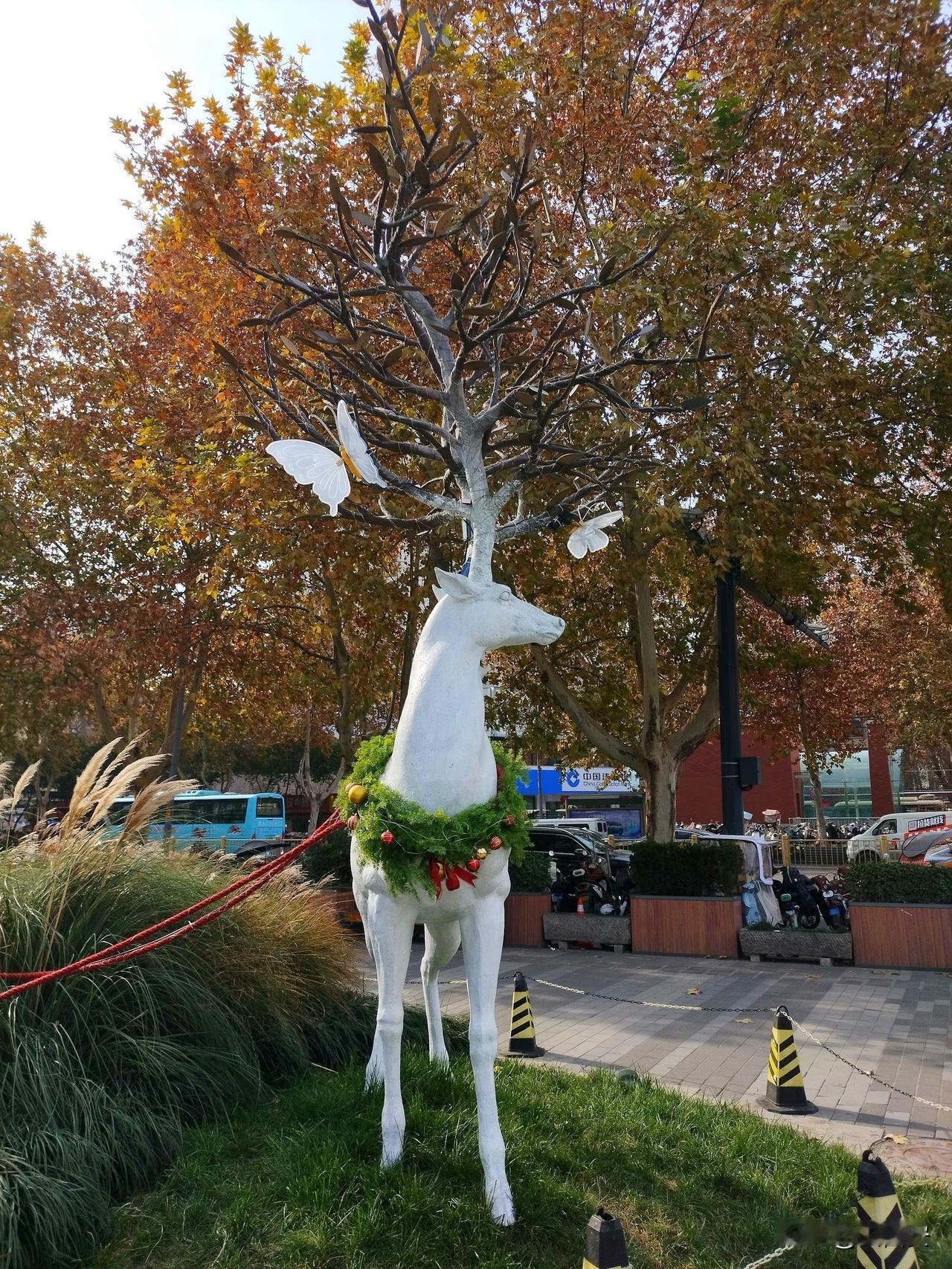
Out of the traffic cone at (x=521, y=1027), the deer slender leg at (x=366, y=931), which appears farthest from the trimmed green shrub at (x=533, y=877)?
the deer slender leg at (x=366, y=931)

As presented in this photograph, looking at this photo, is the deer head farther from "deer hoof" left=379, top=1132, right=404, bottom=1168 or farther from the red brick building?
the red brick building

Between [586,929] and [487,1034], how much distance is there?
374 inches

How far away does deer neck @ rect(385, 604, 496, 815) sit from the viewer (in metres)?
4.08

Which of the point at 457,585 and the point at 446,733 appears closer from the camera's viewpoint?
the point at 446,733

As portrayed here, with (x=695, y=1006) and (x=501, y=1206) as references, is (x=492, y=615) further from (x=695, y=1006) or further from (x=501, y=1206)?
(x=695, y=1006)

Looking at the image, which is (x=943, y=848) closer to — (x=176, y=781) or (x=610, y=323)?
(x=610, y=323)

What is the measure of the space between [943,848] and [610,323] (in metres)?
14.5

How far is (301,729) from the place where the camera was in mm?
28078

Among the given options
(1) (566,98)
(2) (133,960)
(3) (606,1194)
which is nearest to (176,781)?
(2) (133,960)

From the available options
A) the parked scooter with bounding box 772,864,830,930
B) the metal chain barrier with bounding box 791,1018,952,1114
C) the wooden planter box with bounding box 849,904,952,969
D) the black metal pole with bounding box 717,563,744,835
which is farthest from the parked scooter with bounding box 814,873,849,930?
the metal chain barrier with bounding box 791,1018,952,1114

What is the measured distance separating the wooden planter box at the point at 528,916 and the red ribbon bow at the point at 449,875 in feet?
32.5

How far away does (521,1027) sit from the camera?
23.2ft

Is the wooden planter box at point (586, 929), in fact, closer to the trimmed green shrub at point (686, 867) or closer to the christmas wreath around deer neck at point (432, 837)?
the trimmed green shrub at point (686, 867)

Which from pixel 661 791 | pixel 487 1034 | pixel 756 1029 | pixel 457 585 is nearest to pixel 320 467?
pixel 457 585
